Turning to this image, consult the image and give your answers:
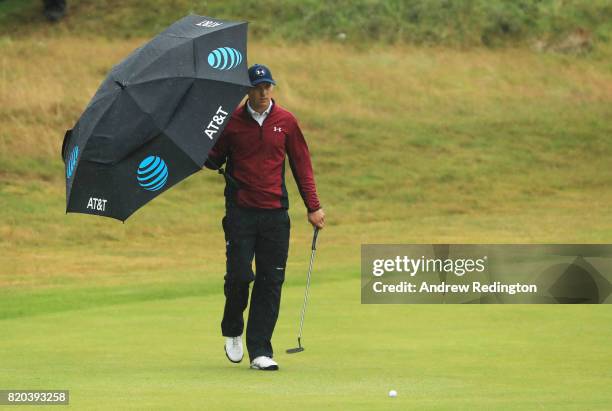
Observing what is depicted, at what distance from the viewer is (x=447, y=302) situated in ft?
42.3

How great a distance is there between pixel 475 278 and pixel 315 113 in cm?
2156

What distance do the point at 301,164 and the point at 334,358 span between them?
4.35 ft

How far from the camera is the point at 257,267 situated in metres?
9.24

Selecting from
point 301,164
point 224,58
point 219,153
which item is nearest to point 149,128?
point 219,153

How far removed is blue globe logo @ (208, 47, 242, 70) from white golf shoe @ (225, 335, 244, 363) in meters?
1.82

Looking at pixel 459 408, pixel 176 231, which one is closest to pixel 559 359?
pixel 459 408

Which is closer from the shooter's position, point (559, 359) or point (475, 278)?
point (559, 359)

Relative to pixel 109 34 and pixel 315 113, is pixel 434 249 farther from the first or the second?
pixel 109 34

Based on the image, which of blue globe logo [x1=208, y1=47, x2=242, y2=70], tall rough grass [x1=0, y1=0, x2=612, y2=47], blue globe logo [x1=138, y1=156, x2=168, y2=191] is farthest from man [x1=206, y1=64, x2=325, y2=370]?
tall rough grass [x1=0, y1=0, x2=612, y2=47]

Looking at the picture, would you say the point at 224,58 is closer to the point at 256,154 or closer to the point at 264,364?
the point at 256,154

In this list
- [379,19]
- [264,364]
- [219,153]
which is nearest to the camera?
[264,364]

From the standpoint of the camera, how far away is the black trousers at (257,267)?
900 centimetres

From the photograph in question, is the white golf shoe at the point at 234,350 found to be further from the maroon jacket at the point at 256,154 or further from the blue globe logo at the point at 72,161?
the blue globe logo at the point at 72,161

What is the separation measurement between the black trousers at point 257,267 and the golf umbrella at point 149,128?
0.62 metres
